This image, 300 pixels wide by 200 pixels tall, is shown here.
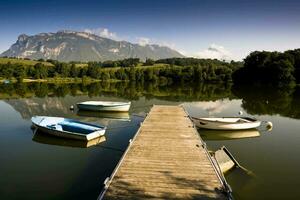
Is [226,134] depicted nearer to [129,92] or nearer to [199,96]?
[199,96]

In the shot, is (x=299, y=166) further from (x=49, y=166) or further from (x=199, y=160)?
(x=49, y=166)

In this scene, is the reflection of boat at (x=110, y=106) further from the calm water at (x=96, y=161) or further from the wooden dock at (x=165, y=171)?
the wooden dock at (x=165, y=171)

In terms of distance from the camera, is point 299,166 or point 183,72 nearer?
point 299,166

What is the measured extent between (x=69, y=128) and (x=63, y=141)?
2.30m

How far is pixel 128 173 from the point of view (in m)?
13.8

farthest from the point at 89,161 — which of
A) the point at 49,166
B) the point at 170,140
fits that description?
the point at 170,140

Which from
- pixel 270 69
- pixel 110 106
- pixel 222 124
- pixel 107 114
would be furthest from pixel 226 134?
pixel 270 69

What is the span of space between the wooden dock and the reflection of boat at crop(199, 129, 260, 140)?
22.2 ft

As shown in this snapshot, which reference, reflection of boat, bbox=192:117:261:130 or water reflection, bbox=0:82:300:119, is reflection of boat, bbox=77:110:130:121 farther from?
reflection of boat, bbox=192:117:261:130

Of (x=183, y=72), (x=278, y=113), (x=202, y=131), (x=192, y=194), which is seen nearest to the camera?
(x=192, y=194)

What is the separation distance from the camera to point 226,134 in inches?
1177

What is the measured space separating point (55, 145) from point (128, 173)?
13.3m

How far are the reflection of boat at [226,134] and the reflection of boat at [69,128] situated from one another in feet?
32.9

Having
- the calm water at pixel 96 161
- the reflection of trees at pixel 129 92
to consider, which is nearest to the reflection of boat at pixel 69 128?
the calm water at pixel 96 161
